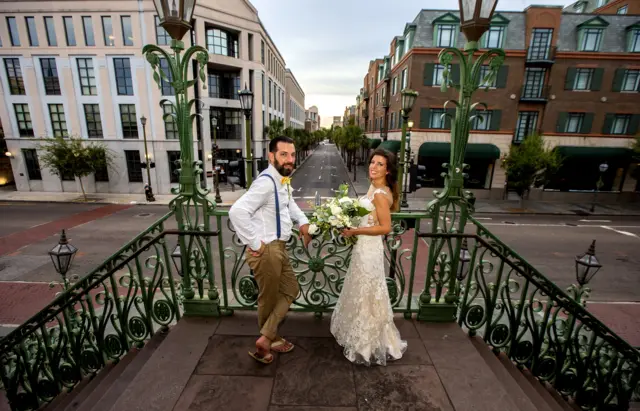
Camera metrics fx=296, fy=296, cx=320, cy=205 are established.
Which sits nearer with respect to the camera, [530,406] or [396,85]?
[530,406]

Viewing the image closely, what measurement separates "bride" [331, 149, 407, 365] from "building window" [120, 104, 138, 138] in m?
26.2

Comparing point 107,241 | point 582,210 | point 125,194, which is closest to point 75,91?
point 125,194

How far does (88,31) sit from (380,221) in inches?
1158

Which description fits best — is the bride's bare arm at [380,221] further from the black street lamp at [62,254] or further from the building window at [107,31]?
the building window at [107,31]

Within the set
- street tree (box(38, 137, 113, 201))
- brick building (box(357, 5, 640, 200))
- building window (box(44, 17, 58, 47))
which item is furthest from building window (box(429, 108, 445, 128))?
building window (box(44, 17, 58, 47))

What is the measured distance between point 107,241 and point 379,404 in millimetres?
14777

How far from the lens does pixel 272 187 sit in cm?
313

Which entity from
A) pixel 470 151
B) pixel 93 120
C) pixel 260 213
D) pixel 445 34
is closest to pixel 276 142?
pixel 260 213

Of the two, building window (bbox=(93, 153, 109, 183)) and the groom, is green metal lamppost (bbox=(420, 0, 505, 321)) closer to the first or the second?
the groom

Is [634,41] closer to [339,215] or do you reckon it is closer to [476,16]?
[476,16]

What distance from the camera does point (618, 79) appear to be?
70.8 feet

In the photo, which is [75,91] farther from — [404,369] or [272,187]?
[404,369]

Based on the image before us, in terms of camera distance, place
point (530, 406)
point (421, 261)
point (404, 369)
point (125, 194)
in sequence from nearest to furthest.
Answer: point (530, 406)
point (404, 369)
point (421, 261)
point (125, 194)

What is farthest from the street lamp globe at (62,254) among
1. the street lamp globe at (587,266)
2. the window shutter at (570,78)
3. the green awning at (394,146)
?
the window shutter at (570,78)
